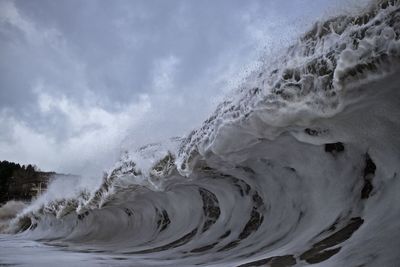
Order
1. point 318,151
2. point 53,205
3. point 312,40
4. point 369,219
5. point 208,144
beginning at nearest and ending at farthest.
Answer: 1. point 369,219
2. point 312,40
3. point 318,151
4. point 208,144
5. point 53,205

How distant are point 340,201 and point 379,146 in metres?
0.68

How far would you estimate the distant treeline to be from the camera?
3800cm

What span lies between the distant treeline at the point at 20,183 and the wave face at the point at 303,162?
113 feet

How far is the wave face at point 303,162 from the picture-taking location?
292 cm

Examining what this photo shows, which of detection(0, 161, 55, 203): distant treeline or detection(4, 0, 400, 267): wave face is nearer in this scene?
detection(4, 0, 400, 267): wave face

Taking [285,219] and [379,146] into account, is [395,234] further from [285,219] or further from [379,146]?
[285,219]

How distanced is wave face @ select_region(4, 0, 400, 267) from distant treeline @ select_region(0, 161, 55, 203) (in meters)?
34.4

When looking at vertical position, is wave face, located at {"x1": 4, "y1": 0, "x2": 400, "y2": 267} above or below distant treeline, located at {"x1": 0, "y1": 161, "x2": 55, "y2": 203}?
below

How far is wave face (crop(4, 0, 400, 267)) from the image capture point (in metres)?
2.92

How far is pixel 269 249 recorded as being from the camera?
155 inches

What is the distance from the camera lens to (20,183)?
38.8 metres

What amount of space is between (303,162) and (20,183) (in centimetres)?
3909

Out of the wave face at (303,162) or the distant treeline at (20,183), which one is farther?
the distant treeline at (20,183)

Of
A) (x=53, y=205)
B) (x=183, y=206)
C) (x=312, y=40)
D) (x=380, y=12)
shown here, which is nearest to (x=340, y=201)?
(x=312, y=40)
